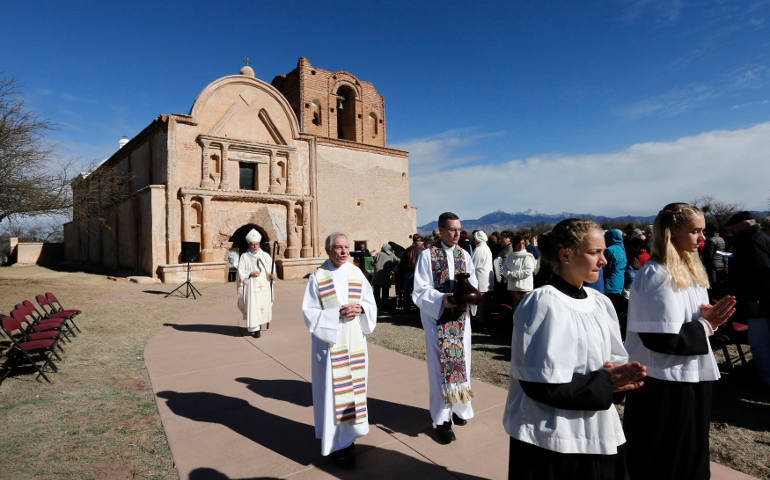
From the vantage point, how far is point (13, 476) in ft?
10.3

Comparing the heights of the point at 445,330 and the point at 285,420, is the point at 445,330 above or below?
above

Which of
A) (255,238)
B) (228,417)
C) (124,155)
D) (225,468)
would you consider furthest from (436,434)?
(124,155)

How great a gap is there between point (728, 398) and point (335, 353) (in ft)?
14.8

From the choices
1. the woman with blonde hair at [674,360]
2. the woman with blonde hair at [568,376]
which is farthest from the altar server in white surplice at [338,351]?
the woman with blonde hair at [674,360]

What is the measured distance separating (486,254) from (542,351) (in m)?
5.57

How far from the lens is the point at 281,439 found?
12.3ft

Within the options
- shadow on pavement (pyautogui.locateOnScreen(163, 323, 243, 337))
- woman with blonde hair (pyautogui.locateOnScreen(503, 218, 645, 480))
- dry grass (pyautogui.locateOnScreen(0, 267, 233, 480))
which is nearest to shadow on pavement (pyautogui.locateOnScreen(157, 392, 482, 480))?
dry grass (pyautogui.locateOnScreen(0, 267, 233, 480))

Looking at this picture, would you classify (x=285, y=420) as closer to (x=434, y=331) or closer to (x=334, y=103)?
(x=434, y=331)

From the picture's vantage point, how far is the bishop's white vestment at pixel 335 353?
333 centimetres

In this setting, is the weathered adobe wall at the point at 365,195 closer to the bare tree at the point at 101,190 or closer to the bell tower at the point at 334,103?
the bell tower at the point at 334,103

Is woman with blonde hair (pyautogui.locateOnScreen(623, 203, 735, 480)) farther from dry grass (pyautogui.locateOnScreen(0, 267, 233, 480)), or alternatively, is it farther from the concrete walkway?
dry grass (pyautogui.locateOnScreen(0, 267, 233, 480))

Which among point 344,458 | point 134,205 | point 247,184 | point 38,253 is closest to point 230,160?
point 247,184

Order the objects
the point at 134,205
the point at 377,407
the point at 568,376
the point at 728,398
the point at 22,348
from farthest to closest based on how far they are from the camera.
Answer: the point at 134,205 → the point at 22,348 → the point at 728,398 → the point at 377,407 → the point at 568,376

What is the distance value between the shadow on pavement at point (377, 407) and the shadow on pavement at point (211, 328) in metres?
3.02
